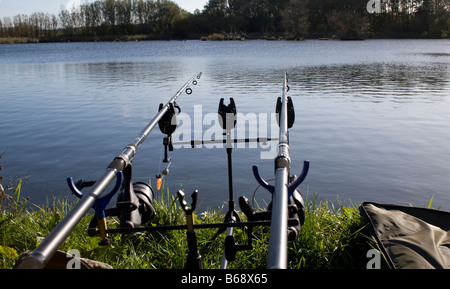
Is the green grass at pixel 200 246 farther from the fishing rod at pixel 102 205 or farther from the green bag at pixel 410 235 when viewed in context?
the fishing rod at pixel 102 205

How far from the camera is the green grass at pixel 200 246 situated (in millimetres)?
3230

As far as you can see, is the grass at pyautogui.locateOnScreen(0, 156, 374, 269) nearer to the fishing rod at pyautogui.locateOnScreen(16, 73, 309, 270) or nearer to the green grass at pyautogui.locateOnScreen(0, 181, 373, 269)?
the green grass at pyautogui.locateOnScreen(0, 181, 373, 269)

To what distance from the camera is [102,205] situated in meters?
1.78

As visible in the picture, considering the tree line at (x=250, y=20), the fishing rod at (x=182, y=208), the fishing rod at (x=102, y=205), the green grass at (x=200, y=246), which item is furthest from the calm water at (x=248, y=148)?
the tree line at (x=250, y=20)

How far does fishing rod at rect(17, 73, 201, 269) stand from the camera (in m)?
1.15

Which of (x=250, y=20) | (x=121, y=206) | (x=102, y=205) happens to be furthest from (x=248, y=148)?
(x=250, y=20)

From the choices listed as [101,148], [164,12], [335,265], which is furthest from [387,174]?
[164,12]

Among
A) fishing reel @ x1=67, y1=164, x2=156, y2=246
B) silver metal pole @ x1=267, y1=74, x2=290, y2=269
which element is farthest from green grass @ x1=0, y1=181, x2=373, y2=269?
silver metal pole @ x1=267, y1=74, x2=290, y2=269

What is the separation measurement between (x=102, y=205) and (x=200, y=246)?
76.9 inches

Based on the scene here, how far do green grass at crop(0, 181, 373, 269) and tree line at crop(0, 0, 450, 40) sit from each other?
7124 centimetres

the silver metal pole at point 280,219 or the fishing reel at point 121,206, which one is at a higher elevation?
the silver metal pole at point 280,219

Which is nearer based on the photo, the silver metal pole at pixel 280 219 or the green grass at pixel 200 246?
the silver metal pole at pixel 280 219

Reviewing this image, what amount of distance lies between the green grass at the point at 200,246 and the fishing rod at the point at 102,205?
2.82 ft
